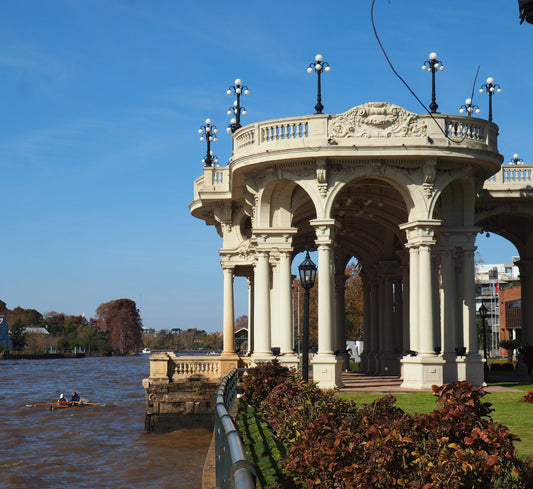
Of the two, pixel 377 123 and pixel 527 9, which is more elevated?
pixel 377 123

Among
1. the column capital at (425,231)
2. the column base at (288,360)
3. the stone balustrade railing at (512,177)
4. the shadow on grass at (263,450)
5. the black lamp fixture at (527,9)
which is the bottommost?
the shadow on grass at (263,450)

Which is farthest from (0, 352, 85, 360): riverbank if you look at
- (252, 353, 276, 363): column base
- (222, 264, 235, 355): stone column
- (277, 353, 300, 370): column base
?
(277, 353, 300, 370): column base

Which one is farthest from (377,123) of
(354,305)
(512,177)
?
(354,305)

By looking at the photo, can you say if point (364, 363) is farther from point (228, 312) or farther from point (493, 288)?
point (493, 288)

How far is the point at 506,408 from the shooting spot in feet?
64.9

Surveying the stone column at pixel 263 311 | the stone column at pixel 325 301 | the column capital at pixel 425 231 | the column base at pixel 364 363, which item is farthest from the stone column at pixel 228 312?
the column capital at pixel 425 231

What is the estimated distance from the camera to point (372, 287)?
42594 mm

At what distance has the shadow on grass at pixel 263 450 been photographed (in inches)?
404

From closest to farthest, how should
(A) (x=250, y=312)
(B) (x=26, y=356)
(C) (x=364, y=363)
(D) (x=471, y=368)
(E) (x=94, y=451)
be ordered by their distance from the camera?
(E) (x=94, y=451)
(D) (x=471, y=368)
(A) (x=250, y=312)
(C) (x=364, y=363)
(B) (x=26, y=356)

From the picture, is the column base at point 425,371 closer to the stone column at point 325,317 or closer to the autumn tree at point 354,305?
the stone column at point 325,317

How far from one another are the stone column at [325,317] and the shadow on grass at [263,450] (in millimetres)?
7379

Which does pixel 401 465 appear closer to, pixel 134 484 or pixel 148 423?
pixel 134 484

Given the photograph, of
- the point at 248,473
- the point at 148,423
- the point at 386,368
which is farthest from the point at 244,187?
the point at 248,473

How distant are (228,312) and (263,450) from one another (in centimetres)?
2321
